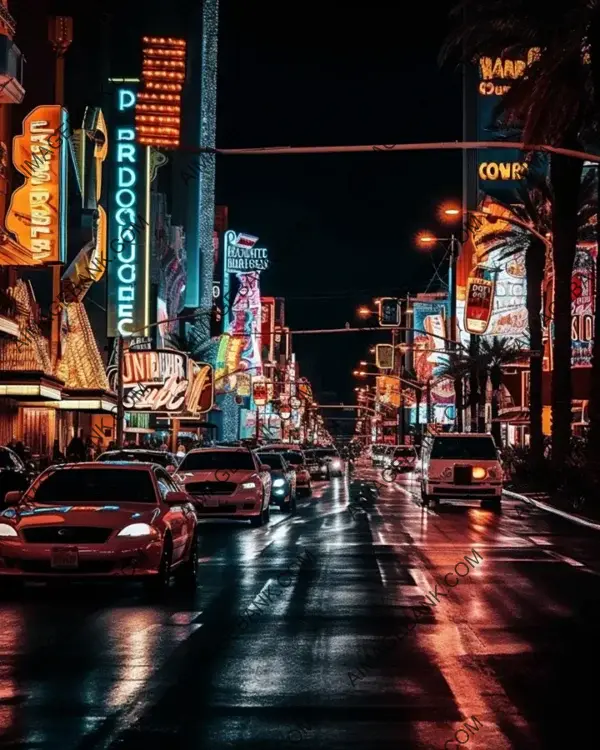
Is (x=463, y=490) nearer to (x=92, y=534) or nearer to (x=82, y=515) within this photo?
(x=82, y=515)

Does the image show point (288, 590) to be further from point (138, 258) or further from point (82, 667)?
point (138, 258)

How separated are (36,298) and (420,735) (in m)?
46.7

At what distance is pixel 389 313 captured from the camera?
48.1 meters

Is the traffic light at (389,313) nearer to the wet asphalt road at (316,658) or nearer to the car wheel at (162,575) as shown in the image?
the wet asphalt road at (316,658)

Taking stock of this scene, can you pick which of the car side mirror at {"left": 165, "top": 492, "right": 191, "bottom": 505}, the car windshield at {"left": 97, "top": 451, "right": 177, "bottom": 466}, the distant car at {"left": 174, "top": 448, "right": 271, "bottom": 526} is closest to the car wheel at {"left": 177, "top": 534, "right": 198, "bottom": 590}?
the car side mirror at {"left": 165, "top": 492, "right": 191, "bottom": 505}

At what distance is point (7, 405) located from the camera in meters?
48.7

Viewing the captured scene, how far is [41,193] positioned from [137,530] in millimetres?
29276

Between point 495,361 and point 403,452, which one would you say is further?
point 403,452

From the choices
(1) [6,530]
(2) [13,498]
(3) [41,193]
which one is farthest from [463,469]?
(1) [6,530]

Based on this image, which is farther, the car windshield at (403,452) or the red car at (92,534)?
the car windshield at (403,452)

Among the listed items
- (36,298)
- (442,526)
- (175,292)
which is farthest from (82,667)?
(175,292)

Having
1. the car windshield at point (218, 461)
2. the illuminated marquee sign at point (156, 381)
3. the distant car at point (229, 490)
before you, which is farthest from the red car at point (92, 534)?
the illuminated marquee sign at point (156, 381)

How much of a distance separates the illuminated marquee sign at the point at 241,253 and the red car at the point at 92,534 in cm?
12418

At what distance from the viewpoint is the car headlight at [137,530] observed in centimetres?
1540
